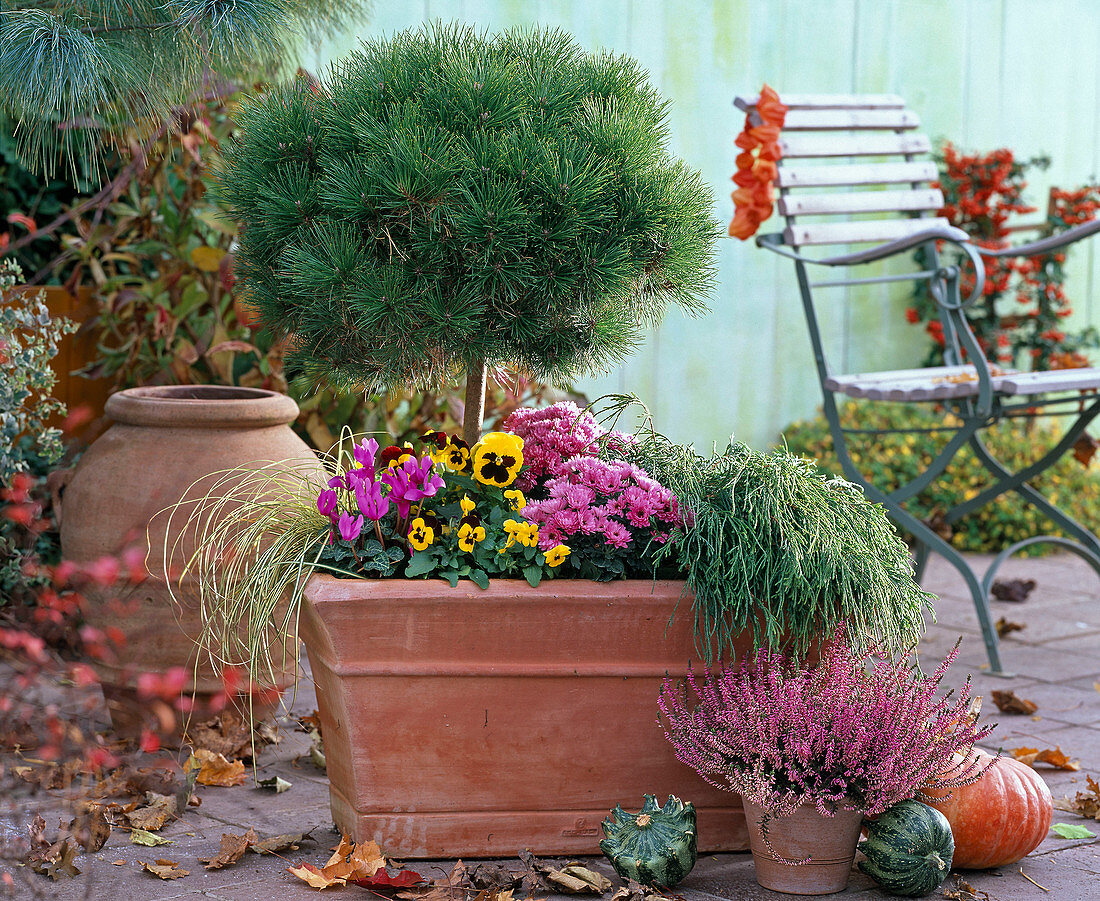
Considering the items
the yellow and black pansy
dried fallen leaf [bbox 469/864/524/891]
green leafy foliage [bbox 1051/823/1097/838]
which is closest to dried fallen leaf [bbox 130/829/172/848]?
dried fallen leaf [bbox 469/864/524/891]

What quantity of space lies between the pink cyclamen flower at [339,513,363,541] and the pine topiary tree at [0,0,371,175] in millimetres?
729

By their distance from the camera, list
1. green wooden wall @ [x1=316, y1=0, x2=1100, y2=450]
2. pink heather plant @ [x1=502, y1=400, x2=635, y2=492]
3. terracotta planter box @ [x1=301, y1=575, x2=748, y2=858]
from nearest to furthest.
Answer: terracotta planter box @ [x1=301, y1=575, x2=748, y2=858], pink heather plant @ [x1=502, y1=400, x2=635, y2=492], green wooden wall @ [x1=316, y1=0, x2=1100, y2=450]

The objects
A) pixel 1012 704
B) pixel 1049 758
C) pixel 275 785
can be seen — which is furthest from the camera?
pixel 1012 704

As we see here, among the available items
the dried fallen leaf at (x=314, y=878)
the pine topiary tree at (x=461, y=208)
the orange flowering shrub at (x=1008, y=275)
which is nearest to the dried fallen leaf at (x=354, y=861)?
the dried fallen leaf at (x=314, y=878)

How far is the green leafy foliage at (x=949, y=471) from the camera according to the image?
4.71 m

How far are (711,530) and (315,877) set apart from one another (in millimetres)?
798

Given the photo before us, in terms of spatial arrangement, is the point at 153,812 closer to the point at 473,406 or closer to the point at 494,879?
the point at 494,879

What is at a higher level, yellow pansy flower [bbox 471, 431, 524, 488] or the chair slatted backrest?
the chair slatted backrest

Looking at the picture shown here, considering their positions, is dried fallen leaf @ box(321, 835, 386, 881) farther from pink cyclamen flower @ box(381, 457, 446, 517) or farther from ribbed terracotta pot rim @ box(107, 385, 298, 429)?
ribbed terracotta pot rim @ box(107, 385, 298, 429)

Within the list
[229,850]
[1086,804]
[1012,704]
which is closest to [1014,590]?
[1012,704]

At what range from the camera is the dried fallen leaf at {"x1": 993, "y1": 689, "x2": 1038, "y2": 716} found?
2.72 metres

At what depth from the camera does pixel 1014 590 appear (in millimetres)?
3949

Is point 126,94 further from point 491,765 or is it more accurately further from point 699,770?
point 699,770

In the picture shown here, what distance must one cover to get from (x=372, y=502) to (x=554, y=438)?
401 mm
